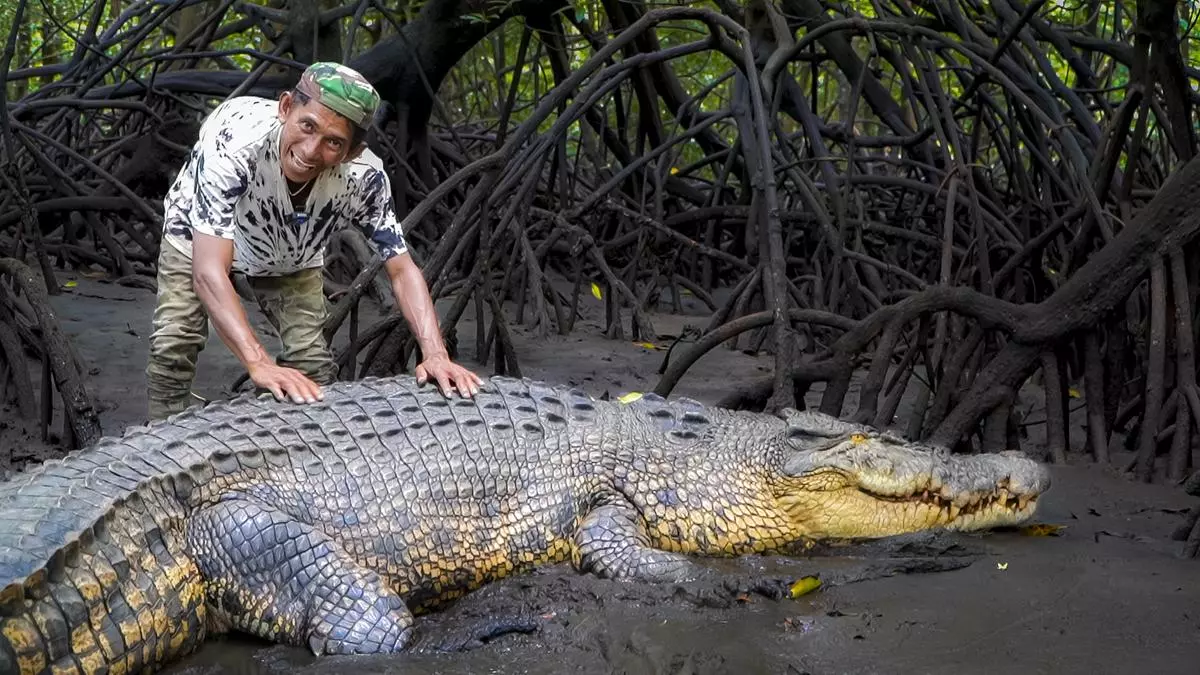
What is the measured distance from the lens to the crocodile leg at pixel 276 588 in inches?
112

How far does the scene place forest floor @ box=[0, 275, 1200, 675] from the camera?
2.65 metres

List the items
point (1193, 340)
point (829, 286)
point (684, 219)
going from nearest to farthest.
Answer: point (1193, 340) → point (829, 286) → point (684, 219)

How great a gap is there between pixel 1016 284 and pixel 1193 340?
119 cm

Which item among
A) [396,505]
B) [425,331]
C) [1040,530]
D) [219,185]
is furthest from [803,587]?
[219,185]

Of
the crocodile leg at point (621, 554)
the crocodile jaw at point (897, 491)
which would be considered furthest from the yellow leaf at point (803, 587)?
the crocodile jaw at point (897, 491)

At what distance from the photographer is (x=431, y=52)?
682 cm

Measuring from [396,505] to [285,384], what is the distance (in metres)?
0.43

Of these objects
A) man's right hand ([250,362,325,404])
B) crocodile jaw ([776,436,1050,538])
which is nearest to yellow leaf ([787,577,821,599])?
crocodile jaw ([776,436,1050,538])

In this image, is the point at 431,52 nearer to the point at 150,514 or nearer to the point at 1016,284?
the point at 1016,284

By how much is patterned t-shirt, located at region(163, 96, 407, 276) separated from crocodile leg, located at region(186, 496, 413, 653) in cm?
83

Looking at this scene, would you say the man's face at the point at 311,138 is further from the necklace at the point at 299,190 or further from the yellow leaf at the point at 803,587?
the yellow leaf at the point at 803,587

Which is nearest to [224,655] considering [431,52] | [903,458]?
[903,458]

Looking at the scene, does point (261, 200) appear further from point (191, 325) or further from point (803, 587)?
point (803, 587)

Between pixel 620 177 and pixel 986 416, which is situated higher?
pixel 620 177
